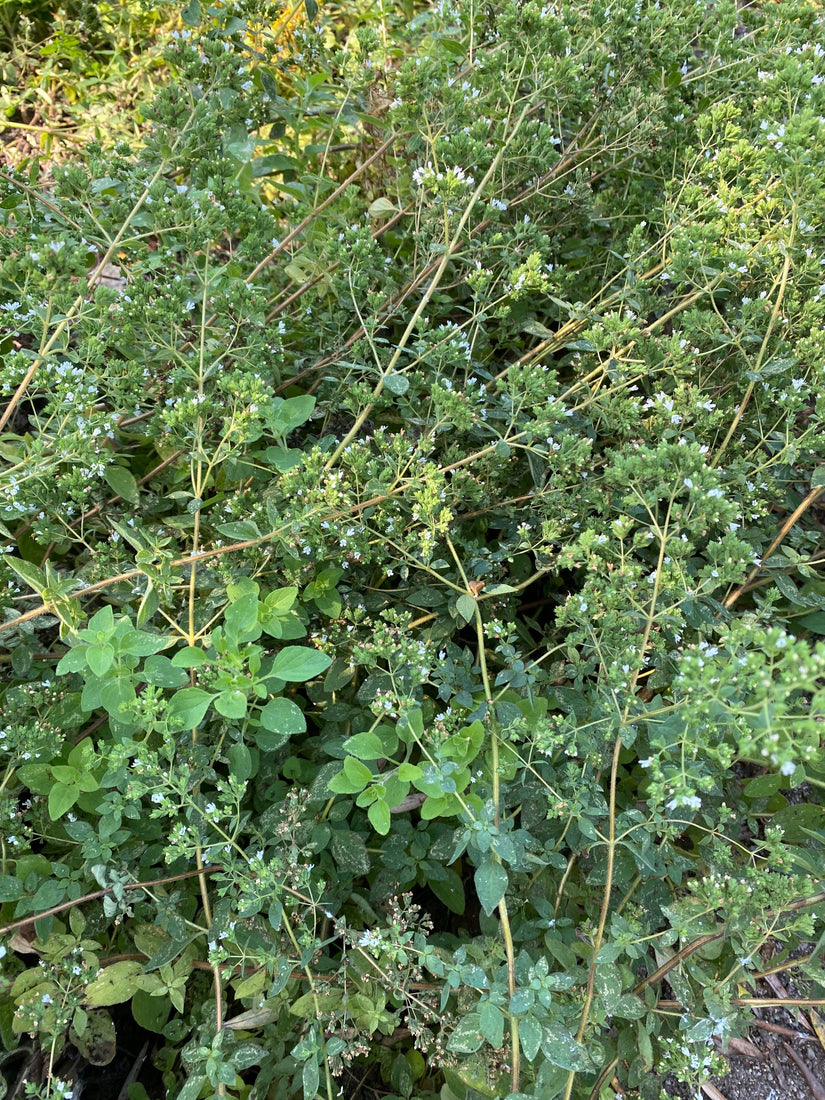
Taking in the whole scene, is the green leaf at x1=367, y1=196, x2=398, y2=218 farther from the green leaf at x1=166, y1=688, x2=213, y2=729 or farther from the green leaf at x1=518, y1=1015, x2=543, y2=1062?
the green leaf at x1=518, y1=1015, x2=543, y2=1062

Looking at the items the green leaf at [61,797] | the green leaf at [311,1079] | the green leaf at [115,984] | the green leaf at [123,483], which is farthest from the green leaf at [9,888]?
the green leaf at [123,483]

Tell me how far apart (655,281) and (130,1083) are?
290 cm

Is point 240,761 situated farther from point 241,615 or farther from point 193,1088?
point 193,1088

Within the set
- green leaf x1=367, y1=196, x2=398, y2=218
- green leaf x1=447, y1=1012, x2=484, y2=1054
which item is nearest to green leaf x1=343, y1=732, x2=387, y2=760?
green leaf x1=447, y1=1012, x2=484, y2=1054

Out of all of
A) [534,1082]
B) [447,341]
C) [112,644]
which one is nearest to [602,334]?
[447,341]

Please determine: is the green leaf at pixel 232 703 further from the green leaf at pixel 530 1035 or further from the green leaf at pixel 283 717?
the green leaf at pixel 530 1035

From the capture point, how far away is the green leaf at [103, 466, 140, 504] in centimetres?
235

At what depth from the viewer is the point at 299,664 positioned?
1843mm

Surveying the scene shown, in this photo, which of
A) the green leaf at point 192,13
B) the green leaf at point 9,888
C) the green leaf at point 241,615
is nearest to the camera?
the green leaf at point 241,615

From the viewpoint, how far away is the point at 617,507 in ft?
7.08

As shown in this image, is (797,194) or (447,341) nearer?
(797,194)

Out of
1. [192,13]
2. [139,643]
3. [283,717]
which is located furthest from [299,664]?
[192,13]

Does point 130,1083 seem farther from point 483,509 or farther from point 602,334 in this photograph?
point 602,334

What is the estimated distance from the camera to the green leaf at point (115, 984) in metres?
1.91
